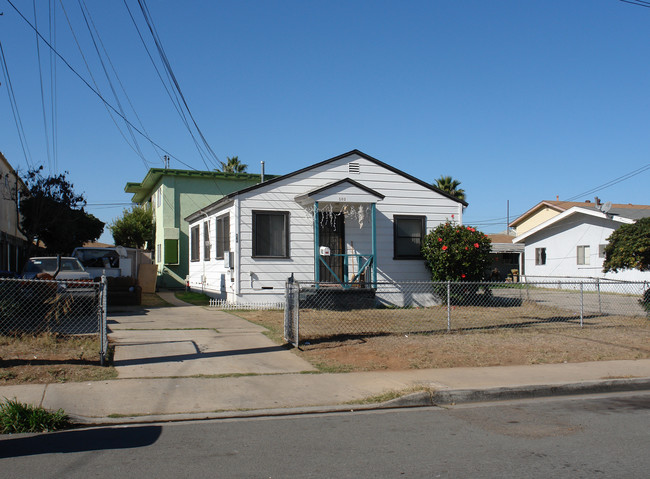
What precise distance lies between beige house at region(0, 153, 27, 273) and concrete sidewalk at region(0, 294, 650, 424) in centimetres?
1670

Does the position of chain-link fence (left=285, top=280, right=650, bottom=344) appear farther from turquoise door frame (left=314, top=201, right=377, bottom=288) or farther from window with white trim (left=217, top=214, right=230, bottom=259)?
window with white trim (left=217, top=214, right=230, bottom=259)

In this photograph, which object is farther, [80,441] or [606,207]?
[606,207]

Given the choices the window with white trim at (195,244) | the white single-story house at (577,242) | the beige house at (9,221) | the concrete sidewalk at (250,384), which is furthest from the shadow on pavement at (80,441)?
the white single-story house at (577,242)

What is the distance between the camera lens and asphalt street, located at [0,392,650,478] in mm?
4895

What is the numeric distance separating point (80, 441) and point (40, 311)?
6523mm

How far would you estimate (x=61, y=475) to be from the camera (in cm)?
469

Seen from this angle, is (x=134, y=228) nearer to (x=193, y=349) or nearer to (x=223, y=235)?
(x=223, y=235)

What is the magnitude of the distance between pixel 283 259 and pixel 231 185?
45.7 ft

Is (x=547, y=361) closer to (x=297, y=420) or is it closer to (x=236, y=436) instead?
(x=297, y=420)

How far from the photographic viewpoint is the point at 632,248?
46.5ft

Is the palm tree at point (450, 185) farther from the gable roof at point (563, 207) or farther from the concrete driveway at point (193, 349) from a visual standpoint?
the concrete driveway at point (193, 349)

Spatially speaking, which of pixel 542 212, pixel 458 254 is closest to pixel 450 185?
pixel 542 212

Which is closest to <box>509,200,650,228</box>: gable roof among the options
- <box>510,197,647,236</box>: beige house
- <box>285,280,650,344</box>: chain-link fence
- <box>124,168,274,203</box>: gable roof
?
<box>510,197,647,236</box>: beige house

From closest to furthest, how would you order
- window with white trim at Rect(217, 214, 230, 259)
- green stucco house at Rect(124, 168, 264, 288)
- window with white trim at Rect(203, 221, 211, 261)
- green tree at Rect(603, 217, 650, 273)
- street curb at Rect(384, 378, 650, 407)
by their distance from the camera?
street curb at Rect(384, 378, 650, 407) < green tree at Rect(603, 217, 650, 273) < window with white trim at Rect(217, 214, 230, 259) < window with white trim at Rect(203, 221, 211, 261) < green stucco house at Rect(124, 168, 264, 288)
